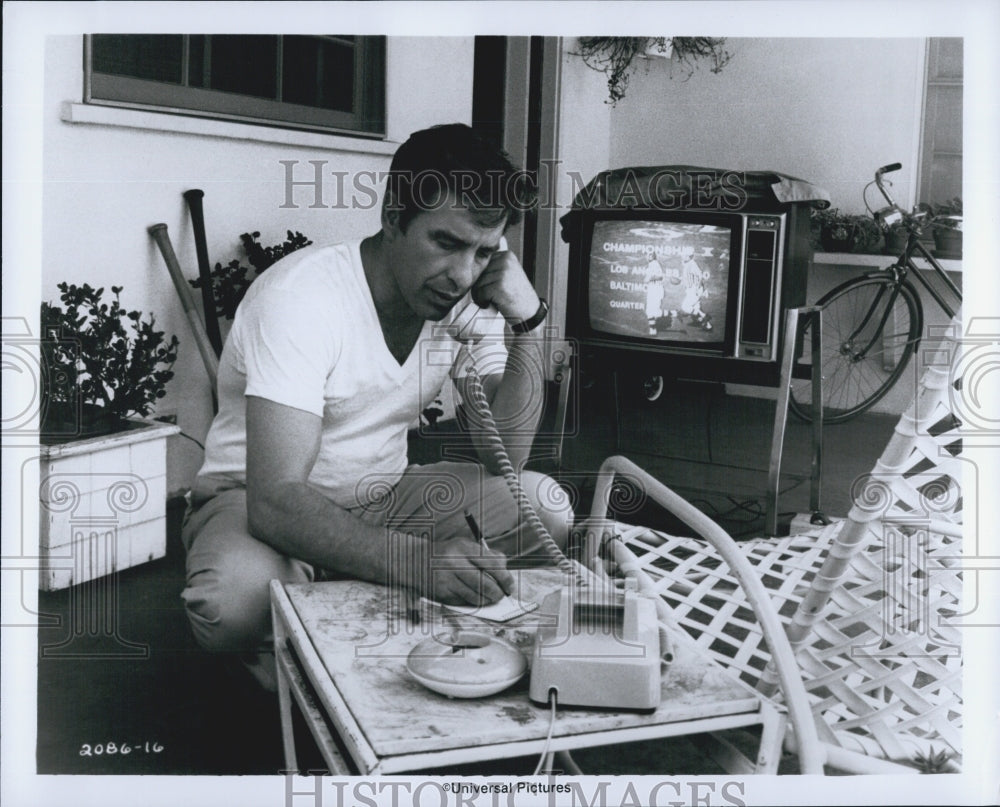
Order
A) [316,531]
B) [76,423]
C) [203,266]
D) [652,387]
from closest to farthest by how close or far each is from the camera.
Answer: [316,531] < [76,423] < [203,266] < [652,387]

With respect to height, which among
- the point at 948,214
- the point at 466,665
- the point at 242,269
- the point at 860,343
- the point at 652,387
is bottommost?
the point at 466,665

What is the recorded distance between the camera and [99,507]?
157 centimetres

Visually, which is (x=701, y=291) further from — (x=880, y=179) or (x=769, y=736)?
(x=769, y=736)

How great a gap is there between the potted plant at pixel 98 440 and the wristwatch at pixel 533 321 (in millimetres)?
673

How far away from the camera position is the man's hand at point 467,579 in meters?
1.21

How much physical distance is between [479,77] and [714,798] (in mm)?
1167

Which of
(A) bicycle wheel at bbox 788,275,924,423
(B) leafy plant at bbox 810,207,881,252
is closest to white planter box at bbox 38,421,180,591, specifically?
(A) bicycle wheel at bbox 788,275,924,423

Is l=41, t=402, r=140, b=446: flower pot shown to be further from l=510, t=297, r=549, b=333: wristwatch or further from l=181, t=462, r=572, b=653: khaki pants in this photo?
l=510, t=297, r=549, b=333: wristwatch

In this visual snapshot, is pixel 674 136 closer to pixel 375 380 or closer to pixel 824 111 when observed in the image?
pixel 824 111

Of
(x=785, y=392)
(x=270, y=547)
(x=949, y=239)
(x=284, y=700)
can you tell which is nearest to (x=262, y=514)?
(x=270, y=547)

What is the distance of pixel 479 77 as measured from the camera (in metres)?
1.55

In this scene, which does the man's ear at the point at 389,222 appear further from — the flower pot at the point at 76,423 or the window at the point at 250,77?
the flower pot at the point at 76,423

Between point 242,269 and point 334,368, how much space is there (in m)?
0.36

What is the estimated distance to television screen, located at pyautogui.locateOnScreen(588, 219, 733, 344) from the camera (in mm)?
2037
